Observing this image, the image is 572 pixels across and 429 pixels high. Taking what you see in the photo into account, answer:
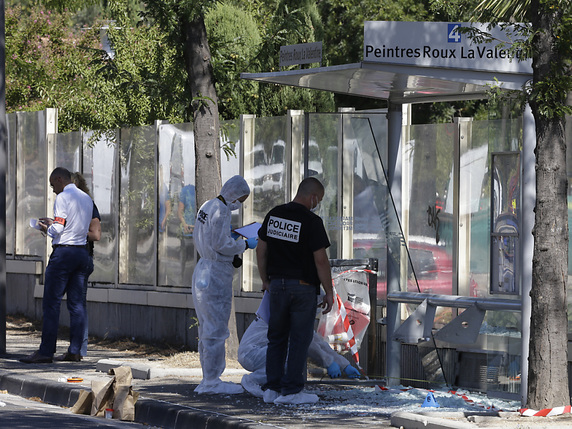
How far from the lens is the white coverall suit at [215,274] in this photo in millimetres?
9086

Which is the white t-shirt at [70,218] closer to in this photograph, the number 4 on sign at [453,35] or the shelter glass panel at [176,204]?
the shelter glass panel at [176,204]

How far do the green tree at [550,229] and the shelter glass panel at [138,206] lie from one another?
7036 millimetres

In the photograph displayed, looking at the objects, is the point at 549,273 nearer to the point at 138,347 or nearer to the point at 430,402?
the point at 430,402

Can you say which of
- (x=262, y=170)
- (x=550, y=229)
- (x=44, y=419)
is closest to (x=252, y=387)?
(x=44, y=419)

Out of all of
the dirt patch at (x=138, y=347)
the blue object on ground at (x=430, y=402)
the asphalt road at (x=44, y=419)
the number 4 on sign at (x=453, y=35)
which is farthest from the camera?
the dirt patch at (x=138, y=347)

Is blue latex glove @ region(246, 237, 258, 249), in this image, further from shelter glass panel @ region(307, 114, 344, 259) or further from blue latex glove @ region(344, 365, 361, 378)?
shelter glass panel @ region(307, 114, 344, 259)

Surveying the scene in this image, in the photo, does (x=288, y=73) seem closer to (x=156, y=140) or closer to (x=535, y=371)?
(x=535, y=371)

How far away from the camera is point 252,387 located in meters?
9.27

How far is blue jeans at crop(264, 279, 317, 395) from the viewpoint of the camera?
8.68 metres

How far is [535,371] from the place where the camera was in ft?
25.5

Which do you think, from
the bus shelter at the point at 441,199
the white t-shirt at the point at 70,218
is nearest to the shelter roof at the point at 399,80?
the bus shelter at the point at 441,199

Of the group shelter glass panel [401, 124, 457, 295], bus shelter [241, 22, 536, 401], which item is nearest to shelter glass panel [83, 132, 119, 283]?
bus shelter [241, 22, 536, 401]

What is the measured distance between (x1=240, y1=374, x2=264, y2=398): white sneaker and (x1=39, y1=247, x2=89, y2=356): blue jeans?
3.06 meters

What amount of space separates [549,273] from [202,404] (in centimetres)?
286
